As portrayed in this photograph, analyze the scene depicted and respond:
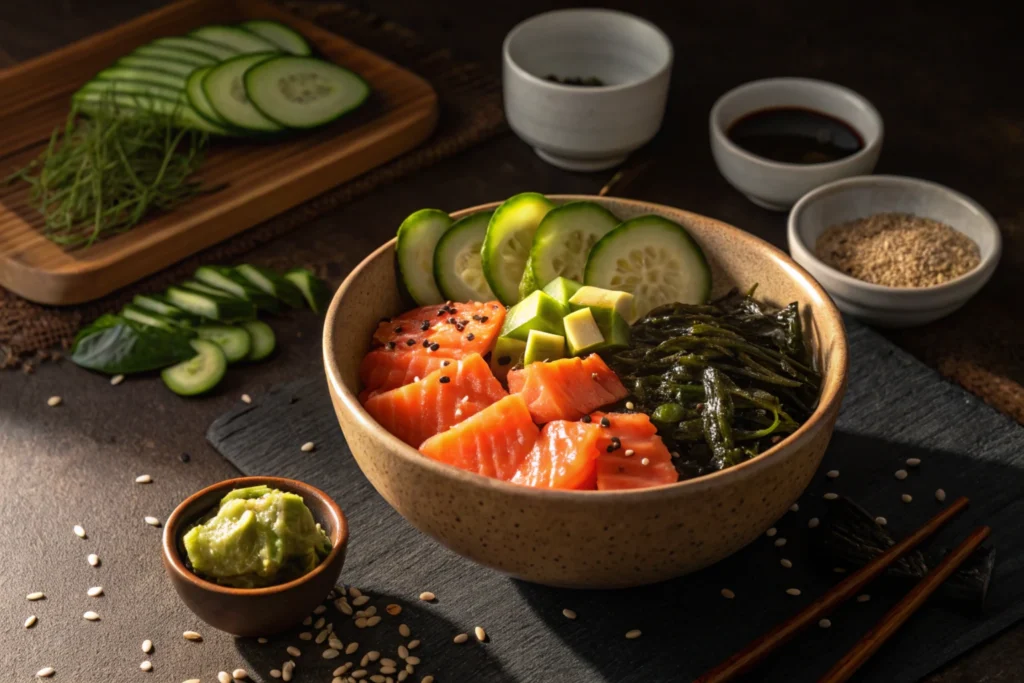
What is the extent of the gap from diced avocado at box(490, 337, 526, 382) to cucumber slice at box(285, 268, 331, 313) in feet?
3.47

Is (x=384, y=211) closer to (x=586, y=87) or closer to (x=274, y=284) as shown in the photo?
(x=274, y=284)

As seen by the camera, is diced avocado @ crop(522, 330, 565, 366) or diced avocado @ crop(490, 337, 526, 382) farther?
diced avocado @ crop(490, 337, 526, 382)

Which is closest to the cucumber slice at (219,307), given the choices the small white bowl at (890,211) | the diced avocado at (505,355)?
the diced avocado at (505,355)

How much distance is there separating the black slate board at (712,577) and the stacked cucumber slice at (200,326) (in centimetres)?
26

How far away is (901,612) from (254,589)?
1448mm

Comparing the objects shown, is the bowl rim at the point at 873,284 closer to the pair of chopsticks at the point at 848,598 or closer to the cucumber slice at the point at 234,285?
the pair of chopsticks at the point at 848,598

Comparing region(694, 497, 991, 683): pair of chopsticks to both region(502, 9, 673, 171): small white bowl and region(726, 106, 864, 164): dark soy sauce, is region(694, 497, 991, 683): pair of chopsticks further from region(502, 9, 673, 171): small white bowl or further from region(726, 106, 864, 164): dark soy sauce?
region(502, 9, 673, 171): small white bowl

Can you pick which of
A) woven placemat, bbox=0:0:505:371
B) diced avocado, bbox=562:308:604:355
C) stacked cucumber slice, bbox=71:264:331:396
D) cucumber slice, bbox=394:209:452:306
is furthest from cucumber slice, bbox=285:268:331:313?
diced avocado, bbox=562:308:604:355

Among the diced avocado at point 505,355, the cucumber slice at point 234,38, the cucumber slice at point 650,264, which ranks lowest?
the cucumber slice at point 234,38

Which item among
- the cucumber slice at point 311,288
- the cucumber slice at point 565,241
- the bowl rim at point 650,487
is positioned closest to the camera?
the bowl rim at point 650,487

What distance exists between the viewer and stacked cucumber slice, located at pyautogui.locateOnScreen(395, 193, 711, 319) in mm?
3027

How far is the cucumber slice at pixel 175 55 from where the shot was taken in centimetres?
472

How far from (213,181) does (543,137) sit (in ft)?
4.10

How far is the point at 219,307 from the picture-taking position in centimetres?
362
